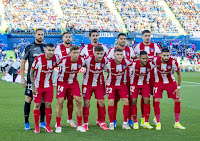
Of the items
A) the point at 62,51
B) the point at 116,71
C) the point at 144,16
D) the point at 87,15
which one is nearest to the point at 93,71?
the point at 116,71

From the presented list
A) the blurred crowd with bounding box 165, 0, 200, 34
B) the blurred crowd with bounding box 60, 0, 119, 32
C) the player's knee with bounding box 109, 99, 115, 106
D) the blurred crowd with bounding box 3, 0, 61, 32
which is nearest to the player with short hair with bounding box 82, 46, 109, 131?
the player's knee with bounding box 109, 99, 115, 106

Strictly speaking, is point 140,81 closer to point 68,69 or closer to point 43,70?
point 68,69

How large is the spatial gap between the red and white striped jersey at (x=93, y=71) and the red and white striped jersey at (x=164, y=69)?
1157mm

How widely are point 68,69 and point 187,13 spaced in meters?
47.2

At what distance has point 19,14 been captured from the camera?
42.7 metres

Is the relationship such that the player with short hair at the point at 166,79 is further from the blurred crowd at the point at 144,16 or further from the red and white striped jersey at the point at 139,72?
the blurred crowd at the point at 144,16

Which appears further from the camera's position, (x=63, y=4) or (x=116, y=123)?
(x=63, y=4)

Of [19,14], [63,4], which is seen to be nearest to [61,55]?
[19,14]

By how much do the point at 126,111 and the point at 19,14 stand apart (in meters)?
36.4

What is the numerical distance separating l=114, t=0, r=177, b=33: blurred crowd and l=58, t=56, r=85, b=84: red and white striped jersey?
37.3 metres

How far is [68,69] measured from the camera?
7992mm

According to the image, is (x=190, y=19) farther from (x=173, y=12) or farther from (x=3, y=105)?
(x=3, y=105)

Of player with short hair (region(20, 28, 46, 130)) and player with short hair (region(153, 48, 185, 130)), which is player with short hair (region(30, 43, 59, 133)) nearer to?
player with short hair (region(20, 28, 46, 130))

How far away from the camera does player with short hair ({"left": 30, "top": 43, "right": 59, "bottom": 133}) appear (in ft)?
25.5
